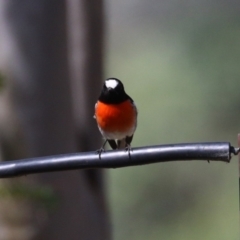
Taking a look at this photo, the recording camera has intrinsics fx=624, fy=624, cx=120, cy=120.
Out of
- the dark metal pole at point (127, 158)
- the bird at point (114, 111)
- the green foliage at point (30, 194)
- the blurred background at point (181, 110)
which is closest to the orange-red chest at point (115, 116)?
the bird at point (114, 111)

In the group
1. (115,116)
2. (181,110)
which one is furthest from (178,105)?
(115,116)

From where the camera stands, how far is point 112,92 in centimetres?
320

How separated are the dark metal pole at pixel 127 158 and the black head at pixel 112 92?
1.25m

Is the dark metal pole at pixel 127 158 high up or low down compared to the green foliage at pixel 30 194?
up

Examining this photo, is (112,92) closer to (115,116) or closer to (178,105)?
(115,116)

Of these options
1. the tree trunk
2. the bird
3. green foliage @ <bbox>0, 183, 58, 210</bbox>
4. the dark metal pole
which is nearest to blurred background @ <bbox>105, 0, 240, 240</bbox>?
the tree trunk

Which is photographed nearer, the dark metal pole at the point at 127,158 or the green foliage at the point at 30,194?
the dark metal pole at the point at 127,158

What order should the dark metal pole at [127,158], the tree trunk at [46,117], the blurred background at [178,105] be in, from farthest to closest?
the blurred background at [178,105]
the tree trunk at [46,117]
the dark metal pole at [127,158]

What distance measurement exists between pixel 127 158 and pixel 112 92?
52.9 inches

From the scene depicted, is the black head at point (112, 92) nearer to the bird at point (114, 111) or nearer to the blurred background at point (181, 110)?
the bird at point (114, 111)

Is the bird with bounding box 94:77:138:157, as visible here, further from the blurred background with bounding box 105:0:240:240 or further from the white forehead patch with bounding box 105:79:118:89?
the blurred background with bounding box 105:0:240:240

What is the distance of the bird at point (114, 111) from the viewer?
3.21 m

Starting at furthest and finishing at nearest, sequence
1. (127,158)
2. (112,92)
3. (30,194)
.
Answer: (112,92) → (30,194) → (127,158)

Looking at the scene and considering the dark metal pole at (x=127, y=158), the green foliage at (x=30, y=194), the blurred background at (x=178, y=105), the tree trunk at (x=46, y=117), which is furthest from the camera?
the blurred background at (x=178, y=105)
